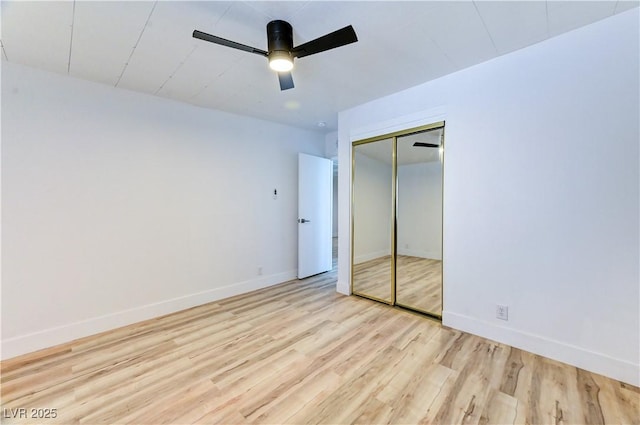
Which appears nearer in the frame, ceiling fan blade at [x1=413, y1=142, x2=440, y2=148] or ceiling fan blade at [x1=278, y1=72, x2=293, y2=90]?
ceiling fan blade at [x1=278, y1=72, x2=293, y2=90]

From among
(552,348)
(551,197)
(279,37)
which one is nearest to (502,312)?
(552,348)

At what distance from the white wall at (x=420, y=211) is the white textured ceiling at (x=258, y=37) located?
1.03 meters

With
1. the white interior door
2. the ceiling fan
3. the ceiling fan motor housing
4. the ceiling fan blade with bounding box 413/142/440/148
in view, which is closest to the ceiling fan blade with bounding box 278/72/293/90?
the ceiling fan

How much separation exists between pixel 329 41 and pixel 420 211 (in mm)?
2252

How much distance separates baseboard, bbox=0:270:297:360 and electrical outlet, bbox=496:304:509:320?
3034 mm

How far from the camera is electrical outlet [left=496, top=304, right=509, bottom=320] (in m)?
2.46

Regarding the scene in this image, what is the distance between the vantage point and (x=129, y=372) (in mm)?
2098

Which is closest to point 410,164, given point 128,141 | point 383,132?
point 383,132

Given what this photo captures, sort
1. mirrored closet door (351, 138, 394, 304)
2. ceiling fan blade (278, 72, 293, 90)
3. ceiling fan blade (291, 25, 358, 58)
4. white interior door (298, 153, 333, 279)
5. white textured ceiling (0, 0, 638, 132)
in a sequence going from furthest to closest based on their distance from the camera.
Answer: white interior door (298, 153, 333, 279), mirrored closet door (351, 138, 394, 304), ceiling fan blade (278, 72, 293, 90), white textured ceiling (0, 0, 638, 132), ceiling fan blade (291, 25, 358, 58)

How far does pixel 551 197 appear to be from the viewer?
2.23m

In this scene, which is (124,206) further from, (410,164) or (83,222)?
(410,164)

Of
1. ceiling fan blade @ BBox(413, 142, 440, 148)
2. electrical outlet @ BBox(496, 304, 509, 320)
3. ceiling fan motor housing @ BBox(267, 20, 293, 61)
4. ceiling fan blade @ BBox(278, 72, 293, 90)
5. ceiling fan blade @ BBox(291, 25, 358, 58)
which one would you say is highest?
ceiling fan motor housing @ BBox(267, 20, 293, 61)

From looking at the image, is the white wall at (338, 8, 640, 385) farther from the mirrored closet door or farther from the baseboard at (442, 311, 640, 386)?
the mirrored closet door

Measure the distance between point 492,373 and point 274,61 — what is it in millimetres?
2853
